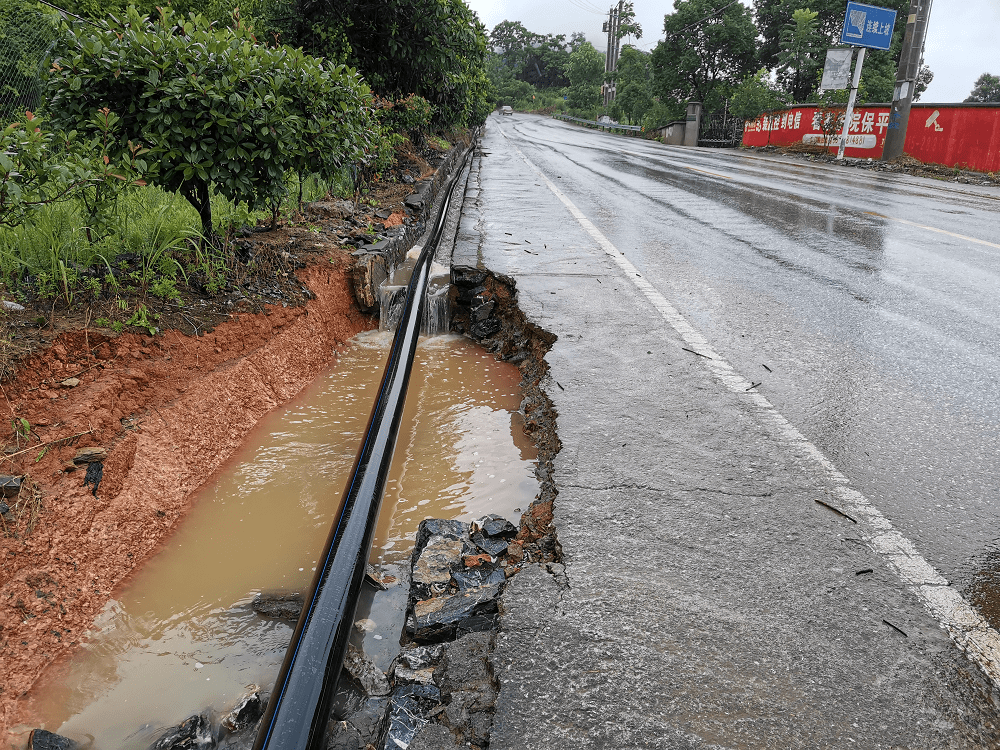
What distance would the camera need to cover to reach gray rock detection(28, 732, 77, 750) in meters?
2.01

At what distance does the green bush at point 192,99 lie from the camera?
159 inches

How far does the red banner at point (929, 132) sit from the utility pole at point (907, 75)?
49cm

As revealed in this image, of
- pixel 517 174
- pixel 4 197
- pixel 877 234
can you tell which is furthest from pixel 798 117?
pixel 4 197

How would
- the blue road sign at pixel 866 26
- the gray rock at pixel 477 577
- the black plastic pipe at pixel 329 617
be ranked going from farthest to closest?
the blue road sign at pixel 866 26
the gray rock at pixel 477 577
the black plastic pipe at pixel 329 617

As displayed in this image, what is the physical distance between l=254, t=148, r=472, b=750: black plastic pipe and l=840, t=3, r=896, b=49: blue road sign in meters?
23.4

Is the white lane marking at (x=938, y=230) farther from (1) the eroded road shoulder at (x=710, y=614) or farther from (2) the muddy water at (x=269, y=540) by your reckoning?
(2) the muddy water at (x=269, y=540)

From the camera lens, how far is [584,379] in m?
3.77

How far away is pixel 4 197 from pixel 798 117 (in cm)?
2890

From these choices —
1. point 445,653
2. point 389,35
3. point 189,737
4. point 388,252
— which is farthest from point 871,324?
point 389,35

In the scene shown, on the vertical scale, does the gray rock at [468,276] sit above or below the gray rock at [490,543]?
above

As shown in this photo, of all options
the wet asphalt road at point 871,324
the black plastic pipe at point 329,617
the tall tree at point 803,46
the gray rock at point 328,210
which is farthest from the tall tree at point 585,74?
the black plastic pipe at point 329,617

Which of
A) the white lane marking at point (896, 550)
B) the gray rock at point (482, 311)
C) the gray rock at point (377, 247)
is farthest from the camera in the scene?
the gray rock at point (377, 247)

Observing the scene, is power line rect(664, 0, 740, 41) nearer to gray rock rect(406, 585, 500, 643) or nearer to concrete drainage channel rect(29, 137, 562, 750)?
concrete drainage channel rect(29, 137, 562, 750)

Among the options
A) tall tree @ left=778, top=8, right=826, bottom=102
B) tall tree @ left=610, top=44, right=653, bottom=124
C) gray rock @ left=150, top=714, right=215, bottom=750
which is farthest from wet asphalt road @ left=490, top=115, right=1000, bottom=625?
tall tree @ left=610, top=44, right=653, bottom=124
